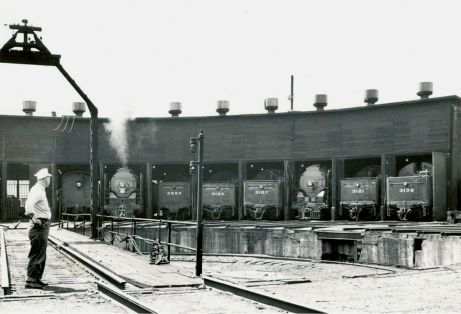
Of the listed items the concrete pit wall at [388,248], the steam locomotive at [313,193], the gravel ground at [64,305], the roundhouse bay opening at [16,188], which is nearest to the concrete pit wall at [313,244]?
the concrete pit wall at [388,248]

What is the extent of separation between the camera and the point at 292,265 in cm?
1684

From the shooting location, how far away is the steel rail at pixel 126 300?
661 centimetres

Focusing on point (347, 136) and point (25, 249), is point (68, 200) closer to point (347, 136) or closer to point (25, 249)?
point (347, 136)

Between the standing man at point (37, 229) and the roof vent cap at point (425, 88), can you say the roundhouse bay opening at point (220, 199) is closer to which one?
the roof vent cap at point (425, 88)

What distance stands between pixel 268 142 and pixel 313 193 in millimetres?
3779

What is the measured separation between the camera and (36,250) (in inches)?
337

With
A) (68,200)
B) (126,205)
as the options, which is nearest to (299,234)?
(126,205)

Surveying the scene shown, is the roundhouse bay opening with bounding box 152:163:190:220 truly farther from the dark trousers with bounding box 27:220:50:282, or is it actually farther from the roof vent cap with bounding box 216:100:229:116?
the dark trousers with bounding box 27:220:50:282

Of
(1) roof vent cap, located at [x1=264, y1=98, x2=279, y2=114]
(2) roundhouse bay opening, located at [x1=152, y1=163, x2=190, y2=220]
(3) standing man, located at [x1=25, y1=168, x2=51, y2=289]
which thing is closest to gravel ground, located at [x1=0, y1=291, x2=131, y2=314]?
(3) standing man, located at [x1=25, y1=168, x2=51, y2=289]

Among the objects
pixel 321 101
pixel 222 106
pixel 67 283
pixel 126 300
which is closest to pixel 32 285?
pixel 67 283

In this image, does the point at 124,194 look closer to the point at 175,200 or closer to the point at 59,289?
the point at 175,200

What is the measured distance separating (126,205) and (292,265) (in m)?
16.5

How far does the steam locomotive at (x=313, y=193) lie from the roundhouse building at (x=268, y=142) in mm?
515

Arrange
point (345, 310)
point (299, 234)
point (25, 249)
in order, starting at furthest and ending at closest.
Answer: point (299, 234), point (25, 249), point (345, 310)
